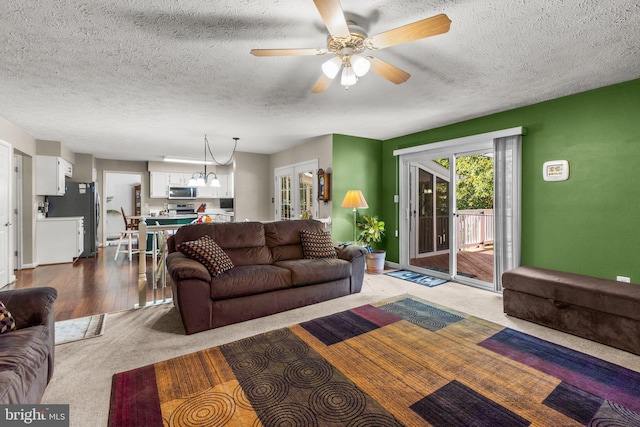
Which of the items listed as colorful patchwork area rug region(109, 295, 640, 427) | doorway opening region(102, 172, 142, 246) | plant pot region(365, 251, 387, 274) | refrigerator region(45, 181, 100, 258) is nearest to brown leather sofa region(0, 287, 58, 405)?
colorful patchwork area rug region(109, 295, 640, 427)

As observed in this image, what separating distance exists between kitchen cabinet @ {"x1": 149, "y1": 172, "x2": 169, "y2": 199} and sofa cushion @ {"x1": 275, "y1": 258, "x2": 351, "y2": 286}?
6143 millimetres

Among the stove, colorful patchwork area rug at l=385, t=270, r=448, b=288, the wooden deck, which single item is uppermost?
the stove

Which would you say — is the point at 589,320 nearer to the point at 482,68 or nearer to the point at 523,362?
the point at 523,362

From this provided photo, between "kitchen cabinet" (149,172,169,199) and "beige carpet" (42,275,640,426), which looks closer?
"beige carpet" (42,275,640,426)

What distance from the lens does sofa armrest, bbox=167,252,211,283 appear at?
8.64 ft

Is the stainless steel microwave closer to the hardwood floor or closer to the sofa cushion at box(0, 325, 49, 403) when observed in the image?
the hardwood floor

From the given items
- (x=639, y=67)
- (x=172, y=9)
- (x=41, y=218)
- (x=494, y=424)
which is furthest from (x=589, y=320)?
(x=41, y=218)

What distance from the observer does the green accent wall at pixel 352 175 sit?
5211 millimetres

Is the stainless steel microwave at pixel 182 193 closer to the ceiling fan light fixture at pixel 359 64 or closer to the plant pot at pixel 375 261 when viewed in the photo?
the plant pot at pixel 375 261

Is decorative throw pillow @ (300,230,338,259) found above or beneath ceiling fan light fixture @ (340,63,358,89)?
beneath

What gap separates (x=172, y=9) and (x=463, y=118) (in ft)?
12.3

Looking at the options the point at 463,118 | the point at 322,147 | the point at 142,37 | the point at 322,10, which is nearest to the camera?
the point at 322,10

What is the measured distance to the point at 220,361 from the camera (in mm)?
2223

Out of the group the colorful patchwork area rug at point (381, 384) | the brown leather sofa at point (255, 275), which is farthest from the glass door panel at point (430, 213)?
the colorful patchwork area rug at point (381, 384)
